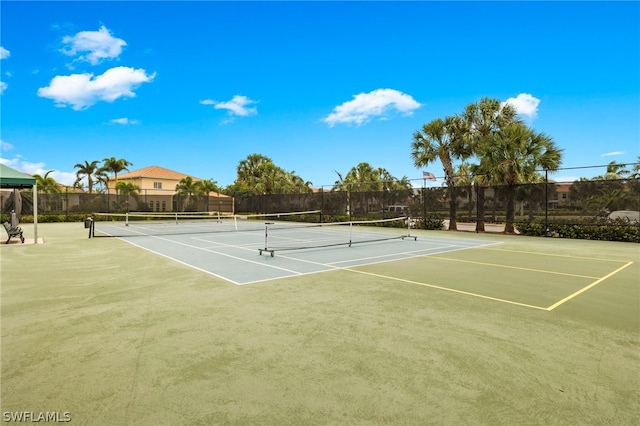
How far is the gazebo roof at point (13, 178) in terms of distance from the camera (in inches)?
500

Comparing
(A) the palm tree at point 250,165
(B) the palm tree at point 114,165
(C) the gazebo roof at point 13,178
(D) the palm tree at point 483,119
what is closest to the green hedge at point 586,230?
(D) the palm tree at point 483,119

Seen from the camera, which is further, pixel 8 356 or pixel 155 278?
pixel 155 278

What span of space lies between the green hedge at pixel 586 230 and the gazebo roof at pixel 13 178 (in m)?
20.8

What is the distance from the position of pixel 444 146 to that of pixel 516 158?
473 cm

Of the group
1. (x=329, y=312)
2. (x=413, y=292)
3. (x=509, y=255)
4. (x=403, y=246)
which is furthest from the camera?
(x=403, y=246)

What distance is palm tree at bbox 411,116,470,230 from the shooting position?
67.9 feet

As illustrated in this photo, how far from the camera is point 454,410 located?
2529mm

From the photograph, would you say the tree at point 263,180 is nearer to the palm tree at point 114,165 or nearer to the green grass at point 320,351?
the palm tree at point 114,165

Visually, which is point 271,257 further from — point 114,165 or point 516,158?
point 114,165

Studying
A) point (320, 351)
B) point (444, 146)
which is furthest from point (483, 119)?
point (320, 351)

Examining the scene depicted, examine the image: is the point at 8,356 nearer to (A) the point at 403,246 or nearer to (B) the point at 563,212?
(A) the point at 403,246

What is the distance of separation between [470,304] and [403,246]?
7191 millimetres

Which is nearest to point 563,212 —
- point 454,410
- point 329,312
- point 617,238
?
point 617,238

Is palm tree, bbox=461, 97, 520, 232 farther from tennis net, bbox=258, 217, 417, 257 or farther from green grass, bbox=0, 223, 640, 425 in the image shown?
green grass, bbox=0, 223, 640, 425
